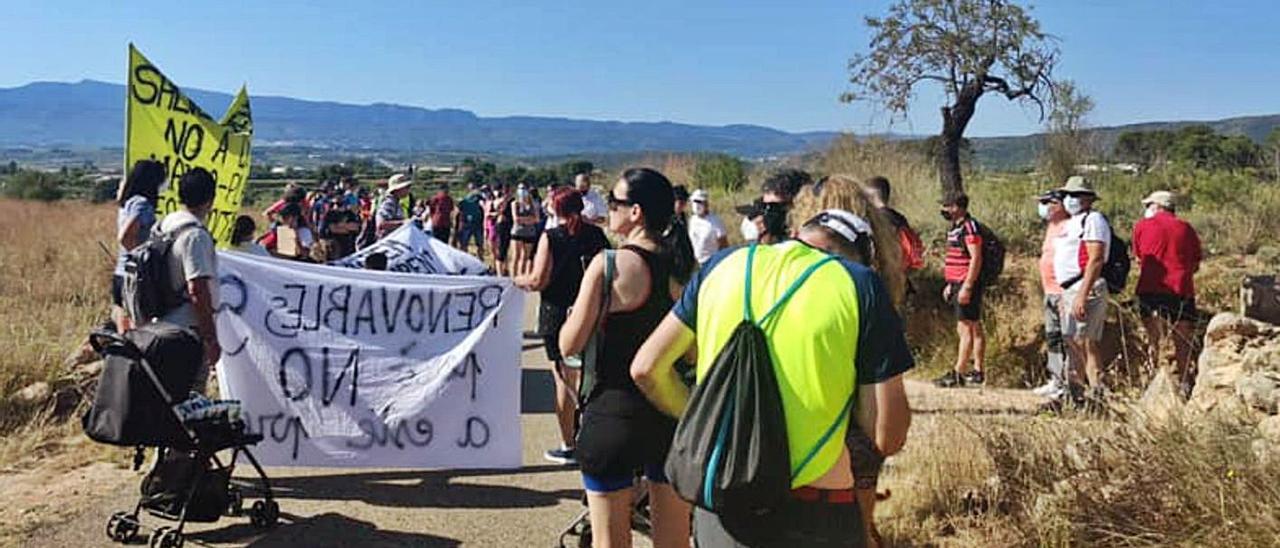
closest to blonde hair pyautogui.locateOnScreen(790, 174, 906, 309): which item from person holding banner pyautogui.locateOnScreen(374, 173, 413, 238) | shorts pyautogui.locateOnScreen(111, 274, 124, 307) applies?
shorts pyautogui.locateOnScreen(111, 274, 124, 307)

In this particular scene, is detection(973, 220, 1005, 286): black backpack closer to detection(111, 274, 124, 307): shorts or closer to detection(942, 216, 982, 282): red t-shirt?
detection(942, 216, 982, 282): red t-shirt

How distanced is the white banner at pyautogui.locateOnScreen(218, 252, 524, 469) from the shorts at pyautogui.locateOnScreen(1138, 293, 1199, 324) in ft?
16.5

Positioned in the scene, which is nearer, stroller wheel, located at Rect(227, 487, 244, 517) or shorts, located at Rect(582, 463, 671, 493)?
shorts, located at Rect(582, 463, 671, 493)

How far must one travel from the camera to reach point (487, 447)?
689cm

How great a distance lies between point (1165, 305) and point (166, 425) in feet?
23.6

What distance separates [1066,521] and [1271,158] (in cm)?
1408

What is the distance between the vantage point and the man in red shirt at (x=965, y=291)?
9.53 meters

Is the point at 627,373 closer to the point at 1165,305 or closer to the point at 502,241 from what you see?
the point at 1165,305

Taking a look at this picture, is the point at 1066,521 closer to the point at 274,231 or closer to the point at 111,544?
the point at 111,544

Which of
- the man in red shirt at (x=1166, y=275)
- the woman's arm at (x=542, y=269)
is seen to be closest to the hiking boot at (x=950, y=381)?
the man in red shirt at (x=1166, y=275)

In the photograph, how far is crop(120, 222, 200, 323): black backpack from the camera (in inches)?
225

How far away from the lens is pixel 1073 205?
8.71 meters

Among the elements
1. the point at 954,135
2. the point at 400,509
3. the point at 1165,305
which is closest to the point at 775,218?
the point at 400,509

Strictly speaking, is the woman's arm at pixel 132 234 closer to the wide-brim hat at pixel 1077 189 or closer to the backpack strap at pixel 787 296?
the backpack strap at pixel 787 296
